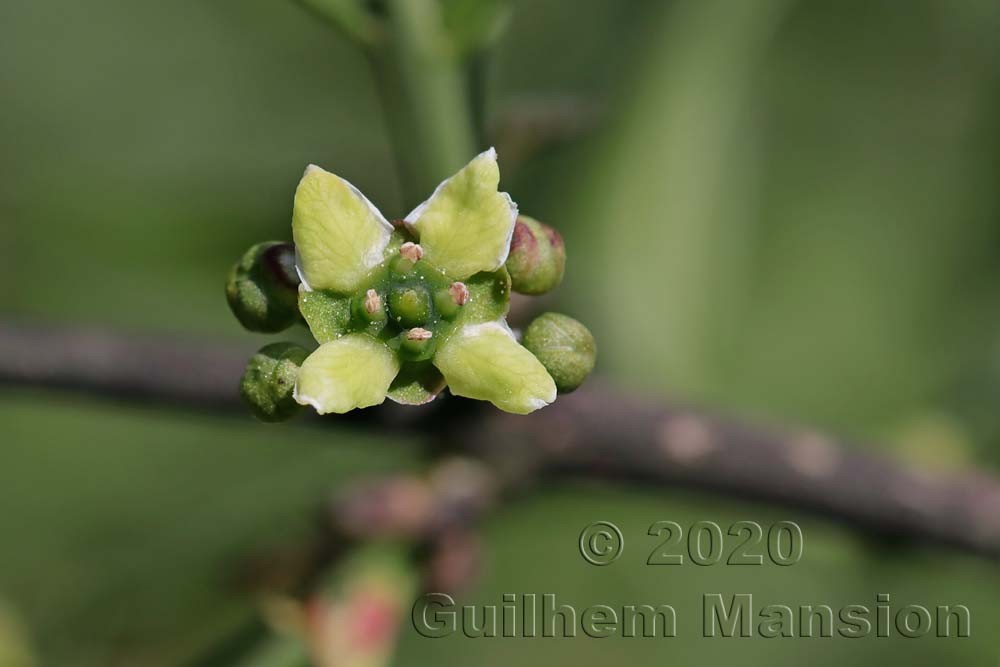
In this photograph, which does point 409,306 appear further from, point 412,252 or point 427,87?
point 427,87

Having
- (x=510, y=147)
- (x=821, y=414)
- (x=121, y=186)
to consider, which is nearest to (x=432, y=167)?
(x=510, y=147)

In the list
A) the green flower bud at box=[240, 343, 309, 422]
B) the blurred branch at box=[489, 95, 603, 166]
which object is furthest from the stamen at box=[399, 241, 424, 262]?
the blurred branch at box=[489, 95, 603, 166]

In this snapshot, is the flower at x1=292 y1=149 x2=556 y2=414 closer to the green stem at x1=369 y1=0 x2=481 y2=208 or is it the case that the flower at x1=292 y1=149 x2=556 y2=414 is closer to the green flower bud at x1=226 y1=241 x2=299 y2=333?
the green flower bud at x1=226 y1=241 x2=299 y2=333

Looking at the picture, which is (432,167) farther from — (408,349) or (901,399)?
(901,399)

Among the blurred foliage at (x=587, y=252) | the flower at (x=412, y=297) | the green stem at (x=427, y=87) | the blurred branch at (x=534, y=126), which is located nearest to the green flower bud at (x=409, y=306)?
the flower at (x=412, y=297)

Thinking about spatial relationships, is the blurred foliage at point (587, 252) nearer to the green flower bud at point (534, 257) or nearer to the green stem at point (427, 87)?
the green stem at point (427, 87)

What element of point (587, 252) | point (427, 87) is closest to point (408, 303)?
point (427, 87)
